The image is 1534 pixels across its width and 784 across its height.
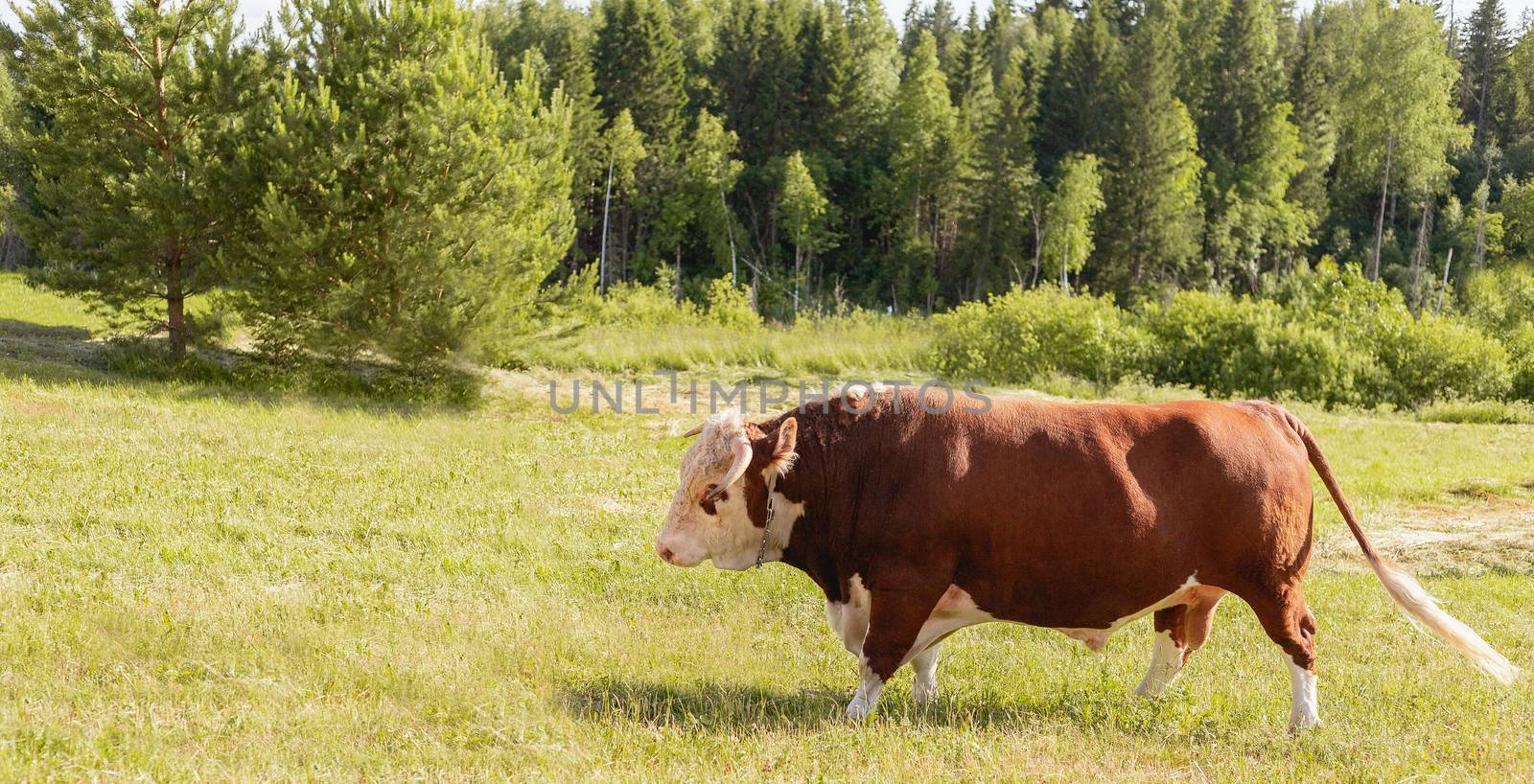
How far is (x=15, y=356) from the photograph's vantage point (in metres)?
20.3

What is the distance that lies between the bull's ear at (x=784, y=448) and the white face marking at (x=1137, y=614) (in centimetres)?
188

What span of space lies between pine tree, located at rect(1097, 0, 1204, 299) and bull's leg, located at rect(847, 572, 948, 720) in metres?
54.4

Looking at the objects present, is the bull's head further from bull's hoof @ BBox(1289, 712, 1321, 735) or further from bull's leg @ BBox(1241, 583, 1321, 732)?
bull's hoof @ BBox(1289, 712, 1321, 735)

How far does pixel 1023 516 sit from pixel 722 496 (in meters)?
1.65

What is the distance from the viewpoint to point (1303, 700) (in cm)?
615

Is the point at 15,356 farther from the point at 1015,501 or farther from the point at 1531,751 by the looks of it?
the point at 1531,751

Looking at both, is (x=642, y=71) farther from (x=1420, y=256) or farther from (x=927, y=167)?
(x=1420, y=256)

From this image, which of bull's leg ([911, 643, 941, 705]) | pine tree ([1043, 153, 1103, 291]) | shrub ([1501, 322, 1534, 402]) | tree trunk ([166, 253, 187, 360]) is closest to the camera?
bull's leg ([911, 643, 941, 705])

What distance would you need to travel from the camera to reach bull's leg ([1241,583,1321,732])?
6070mm

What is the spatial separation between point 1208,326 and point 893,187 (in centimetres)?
4129

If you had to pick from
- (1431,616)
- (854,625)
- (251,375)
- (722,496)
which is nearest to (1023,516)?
(854,625)

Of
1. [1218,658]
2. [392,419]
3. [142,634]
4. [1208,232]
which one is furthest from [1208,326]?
[1208,232]

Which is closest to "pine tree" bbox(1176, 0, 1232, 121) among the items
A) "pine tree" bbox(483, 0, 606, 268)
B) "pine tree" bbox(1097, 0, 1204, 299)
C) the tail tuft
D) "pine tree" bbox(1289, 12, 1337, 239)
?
"pine tree" bbox(1289, 12, 1337, 239)

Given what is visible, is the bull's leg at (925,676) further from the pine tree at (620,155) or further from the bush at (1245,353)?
the pine tree at (620,155)
